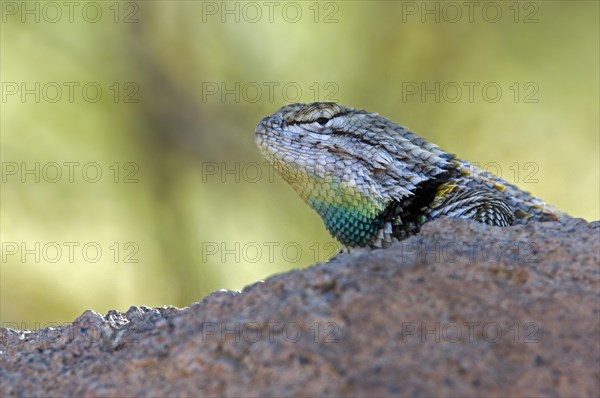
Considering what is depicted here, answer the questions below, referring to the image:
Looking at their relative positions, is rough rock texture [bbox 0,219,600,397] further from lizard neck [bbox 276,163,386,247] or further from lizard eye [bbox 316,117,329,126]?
lizard eye [bbox 316,117,329,126]

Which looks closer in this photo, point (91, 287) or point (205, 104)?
point (91, 287)

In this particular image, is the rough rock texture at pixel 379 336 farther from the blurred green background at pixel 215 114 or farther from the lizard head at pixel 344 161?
the blurred green background at pixel 215 114

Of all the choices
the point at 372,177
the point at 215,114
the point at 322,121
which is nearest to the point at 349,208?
the point at 372,177

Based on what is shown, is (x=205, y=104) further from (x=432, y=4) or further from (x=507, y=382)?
(x=507, y=382)

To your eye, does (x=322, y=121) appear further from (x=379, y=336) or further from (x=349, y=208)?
(x=379, y=336)

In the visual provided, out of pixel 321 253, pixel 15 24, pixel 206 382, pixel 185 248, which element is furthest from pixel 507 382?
pixel 15 24
